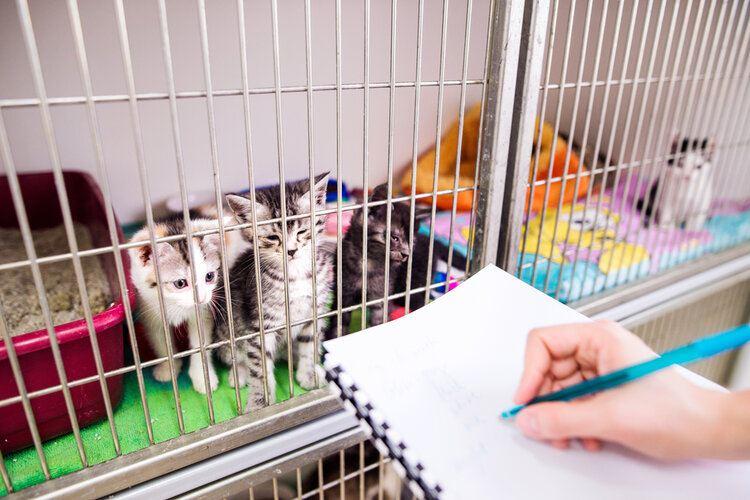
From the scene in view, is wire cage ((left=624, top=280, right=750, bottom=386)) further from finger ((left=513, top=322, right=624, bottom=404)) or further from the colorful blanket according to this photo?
finger ((left=513, top=322, right=624, bottom=404))

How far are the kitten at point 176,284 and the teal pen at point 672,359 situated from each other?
0.62 meters

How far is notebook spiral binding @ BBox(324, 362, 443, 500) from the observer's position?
471 mm

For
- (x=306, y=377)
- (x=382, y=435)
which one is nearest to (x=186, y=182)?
(x=306, y=377)

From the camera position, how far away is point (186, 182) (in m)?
1.32

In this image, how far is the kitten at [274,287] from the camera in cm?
85

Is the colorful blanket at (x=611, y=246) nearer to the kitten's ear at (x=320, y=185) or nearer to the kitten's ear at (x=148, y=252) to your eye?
the kitten's ear at (x=320, y=185)

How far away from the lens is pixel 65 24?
1.18m

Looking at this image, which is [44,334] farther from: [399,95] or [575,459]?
[399,95]

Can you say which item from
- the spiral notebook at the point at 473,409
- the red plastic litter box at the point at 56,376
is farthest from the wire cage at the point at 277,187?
the spiral notebook at the point at 473,409

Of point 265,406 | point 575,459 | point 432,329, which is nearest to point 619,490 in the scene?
point 575,459

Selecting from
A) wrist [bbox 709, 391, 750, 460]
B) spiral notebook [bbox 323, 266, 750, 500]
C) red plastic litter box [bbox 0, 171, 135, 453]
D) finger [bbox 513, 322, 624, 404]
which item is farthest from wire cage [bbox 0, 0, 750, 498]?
wrist [bbox 709, 391, 750, 460]

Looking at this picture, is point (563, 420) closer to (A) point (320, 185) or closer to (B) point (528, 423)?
(B) point (528, 423)

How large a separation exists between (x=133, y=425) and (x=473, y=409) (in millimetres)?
540

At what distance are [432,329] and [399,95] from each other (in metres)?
1.07
